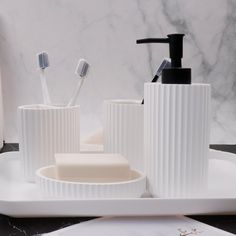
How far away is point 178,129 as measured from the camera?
1.61 feet

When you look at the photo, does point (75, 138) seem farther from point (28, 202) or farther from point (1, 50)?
point (1, 50)

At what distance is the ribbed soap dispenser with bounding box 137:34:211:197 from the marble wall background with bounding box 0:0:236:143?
0.38 metres

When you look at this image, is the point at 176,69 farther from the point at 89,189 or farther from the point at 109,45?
the point at 109,45

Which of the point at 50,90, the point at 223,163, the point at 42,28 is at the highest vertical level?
the point at 42,28

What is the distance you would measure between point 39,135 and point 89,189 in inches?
6.3

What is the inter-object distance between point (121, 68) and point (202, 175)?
424 mm

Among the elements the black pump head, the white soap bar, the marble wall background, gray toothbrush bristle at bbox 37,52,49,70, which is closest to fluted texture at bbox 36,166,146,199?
the white soap bar

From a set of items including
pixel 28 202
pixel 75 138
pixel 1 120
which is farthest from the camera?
pixel 1 120

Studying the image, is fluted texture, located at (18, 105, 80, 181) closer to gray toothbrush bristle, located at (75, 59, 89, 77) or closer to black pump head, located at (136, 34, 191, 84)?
gray toothbrush bristle, located at (75, 59, 89, 77)

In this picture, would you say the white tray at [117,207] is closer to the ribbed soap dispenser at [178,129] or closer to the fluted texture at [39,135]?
the ribbed soap dispenser at [178,129]

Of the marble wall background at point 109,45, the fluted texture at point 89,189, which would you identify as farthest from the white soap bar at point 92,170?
the marble wall background at point 109,45

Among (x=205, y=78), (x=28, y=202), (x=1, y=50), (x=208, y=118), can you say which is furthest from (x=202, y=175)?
(x=1, y=50)

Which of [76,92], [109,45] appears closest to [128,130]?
[76,92]

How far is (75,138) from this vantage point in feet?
2.10
